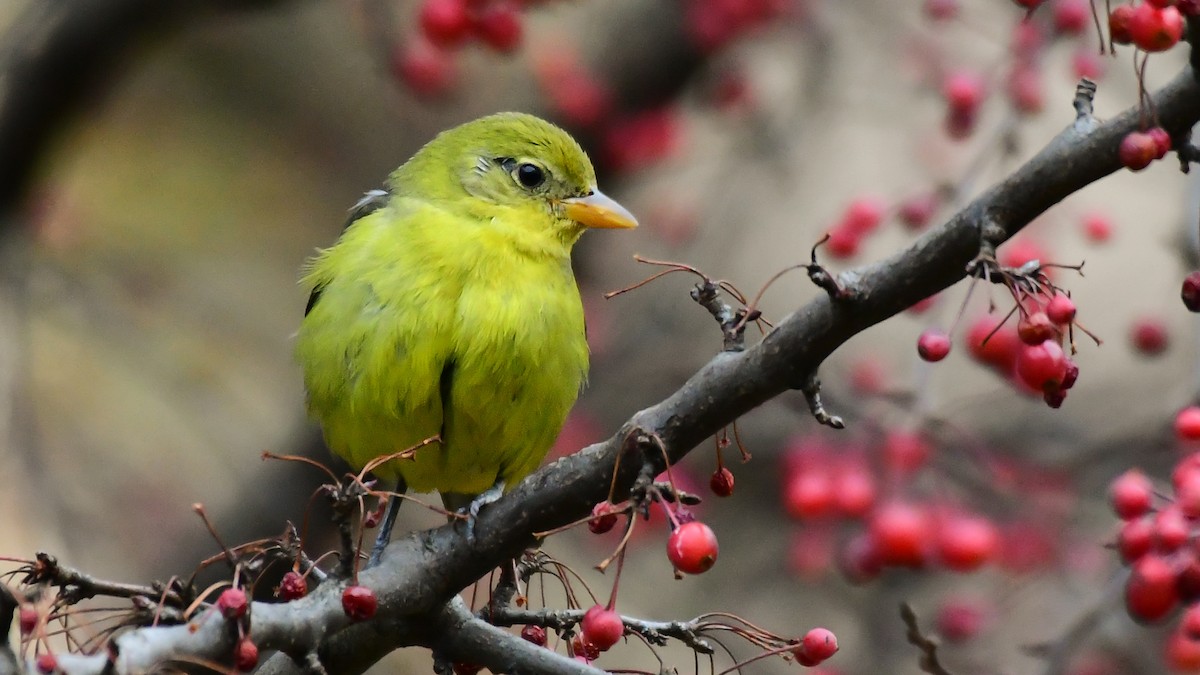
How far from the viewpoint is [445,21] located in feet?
16.5

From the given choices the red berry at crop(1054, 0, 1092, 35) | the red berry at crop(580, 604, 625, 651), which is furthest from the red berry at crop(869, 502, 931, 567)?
the red berry at crop(580, 604, 625, 651)

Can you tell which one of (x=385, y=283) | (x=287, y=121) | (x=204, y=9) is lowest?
(x=385, y=283)

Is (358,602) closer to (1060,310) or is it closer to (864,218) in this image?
(1060,310)

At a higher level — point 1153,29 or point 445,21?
point 445,21

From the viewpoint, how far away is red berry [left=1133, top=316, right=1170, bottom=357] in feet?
13.5

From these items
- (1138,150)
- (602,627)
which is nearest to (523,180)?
(602,627)

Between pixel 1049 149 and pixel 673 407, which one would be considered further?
pixel 673 407

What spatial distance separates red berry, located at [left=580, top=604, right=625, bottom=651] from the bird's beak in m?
1.52

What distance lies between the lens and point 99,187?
759 cm

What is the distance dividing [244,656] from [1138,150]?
1486 mm

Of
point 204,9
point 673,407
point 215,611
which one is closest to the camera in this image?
point 215,611

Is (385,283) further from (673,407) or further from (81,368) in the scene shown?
(81,368)

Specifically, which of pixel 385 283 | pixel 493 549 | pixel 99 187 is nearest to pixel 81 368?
pixel 99 187

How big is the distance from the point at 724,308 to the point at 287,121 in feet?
20.4
